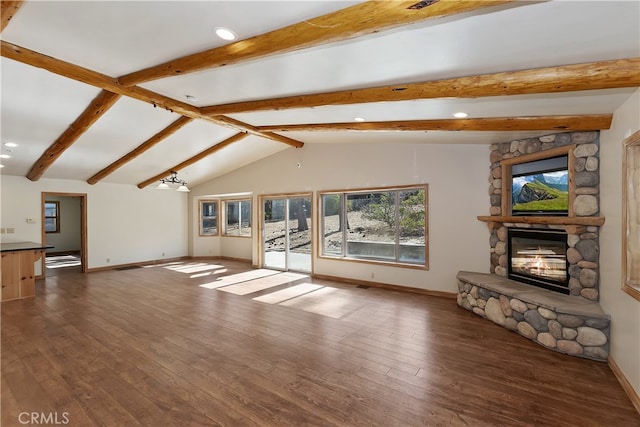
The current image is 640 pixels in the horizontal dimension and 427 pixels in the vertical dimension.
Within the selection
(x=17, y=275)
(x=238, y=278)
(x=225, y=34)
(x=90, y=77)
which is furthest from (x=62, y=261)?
(x=225, y=34)

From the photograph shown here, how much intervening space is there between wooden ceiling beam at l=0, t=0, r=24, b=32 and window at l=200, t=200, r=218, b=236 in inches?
316

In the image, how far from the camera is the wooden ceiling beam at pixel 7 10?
6.97ft

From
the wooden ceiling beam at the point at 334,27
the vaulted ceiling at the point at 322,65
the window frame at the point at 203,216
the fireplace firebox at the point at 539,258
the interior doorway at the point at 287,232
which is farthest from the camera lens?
the window frame at the point at 203,216

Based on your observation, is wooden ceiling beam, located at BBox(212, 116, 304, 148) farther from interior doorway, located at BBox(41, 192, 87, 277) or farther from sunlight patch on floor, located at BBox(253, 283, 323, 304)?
interior doorway, located at BBox(41, 192, 87, 277)

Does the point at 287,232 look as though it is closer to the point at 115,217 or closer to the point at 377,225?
the point at 377,225

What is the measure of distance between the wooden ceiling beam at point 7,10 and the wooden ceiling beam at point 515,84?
2.65m

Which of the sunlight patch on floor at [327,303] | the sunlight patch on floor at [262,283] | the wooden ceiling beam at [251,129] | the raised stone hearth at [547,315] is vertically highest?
the wooden ceiling beam at [251,129]

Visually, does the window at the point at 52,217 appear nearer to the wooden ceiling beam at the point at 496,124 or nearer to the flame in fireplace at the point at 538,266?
the wooden ceiling beam at the point at 496,124

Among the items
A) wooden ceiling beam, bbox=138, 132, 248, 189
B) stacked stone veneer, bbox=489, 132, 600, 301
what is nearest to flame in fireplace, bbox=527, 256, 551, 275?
stacked stone veneer, bbox=489, 132, 600, 301

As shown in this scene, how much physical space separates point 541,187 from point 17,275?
29.7ft

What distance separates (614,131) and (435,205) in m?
2.74

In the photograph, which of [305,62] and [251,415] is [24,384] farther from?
[305,62]

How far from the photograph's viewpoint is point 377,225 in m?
6.42

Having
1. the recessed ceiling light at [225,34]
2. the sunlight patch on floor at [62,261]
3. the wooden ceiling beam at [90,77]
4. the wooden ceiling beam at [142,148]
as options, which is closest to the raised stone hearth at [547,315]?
the recessed ceiling light at [225,34]
